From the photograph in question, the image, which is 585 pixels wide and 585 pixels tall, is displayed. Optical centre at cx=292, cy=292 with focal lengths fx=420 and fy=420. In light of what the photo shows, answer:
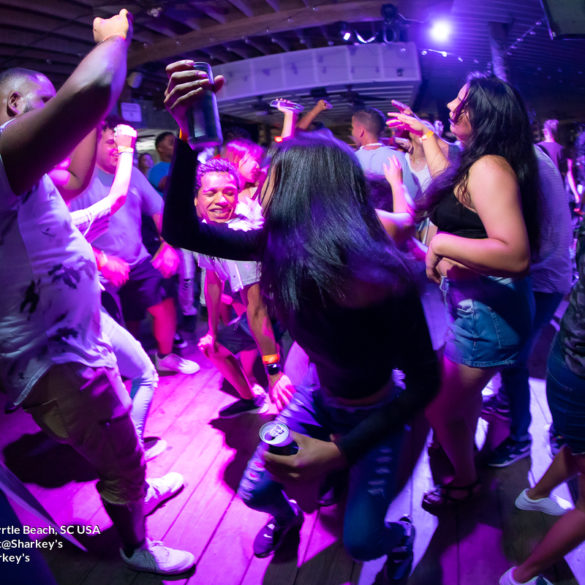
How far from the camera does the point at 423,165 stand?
3562mm

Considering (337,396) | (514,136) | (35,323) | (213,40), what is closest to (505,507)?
(337,396)

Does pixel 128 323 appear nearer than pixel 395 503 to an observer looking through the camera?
No

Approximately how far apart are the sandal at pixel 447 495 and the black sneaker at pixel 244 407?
1.31 meters

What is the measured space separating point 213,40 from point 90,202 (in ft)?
18.4

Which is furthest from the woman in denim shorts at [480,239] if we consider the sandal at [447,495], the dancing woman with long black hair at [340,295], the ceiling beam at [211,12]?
the ceiling beam at [211,12]

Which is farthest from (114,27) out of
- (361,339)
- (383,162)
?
(383,162)

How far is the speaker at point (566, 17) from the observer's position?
123 inches

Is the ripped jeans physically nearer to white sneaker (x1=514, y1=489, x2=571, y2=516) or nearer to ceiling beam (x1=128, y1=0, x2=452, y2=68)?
white sneaker (x1=514, y1=489, x2=571, y2=516)

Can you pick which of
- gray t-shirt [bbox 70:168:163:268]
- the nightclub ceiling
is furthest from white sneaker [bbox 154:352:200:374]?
the nightclub ceiling

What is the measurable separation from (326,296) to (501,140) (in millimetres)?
1026

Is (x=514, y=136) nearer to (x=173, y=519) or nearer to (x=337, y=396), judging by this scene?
(x=337, y=396)

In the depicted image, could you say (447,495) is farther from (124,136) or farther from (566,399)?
(124,136)

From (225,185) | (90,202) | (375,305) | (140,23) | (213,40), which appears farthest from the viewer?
(213,40)

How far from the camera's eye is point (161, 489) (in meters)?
2.20
